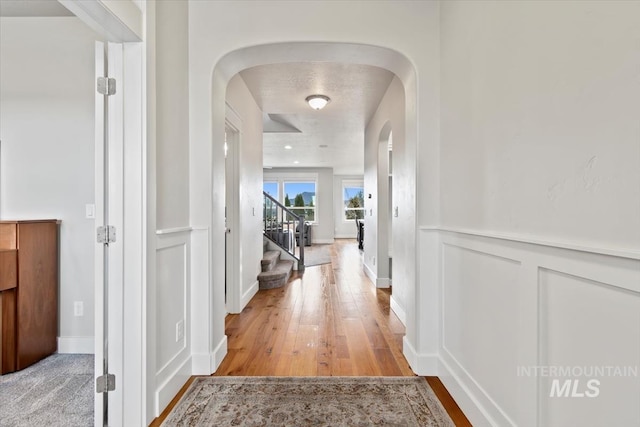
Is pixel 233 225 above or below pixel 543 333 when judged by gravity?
above

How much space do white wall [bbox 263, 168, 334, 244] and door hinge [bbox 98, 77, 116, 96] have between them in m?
9.23

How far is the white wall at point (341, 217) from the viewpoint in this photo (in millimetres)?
11531

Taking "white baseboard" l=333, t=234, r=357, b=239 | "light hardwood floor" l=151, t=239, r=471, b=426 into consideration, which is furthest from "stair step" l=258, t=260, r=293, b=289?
"white baseboard" l=333, t=234, r=357, b=239

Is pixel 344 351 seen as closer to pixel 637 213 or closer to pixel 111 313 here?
pixel 111 313

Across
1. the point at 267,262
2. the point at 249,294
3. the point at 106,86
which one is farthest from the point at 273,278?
the point at 106,86

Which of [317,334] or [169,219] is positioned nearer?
[169,219]

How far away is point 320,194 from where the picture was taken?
10.9m

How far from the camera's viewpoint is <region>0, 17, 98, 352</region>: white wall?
2.39m

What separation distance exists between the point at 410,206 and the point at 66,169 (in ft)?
8.89

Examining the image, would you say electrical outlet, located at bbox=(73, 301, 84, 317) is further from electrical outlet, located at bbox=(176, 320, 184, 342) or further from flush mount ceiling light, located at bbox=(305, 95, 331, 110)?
flush mount ceiling light, located at bbox=(305, 95, 331, 110)

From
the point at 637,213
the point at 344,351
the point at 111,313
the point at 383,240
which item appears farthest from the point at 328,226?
the point at 637,213

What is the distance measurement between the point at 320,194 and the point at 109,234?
9438 mm

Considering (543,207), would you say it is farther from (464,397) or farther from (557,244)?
(464,397)

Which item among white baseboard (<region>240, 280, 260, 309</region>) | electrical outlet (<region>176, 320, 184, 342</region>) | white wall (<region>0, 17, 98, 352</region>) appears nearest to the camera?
electrical outlet (<region>176, 320, 184, 342</region>)
